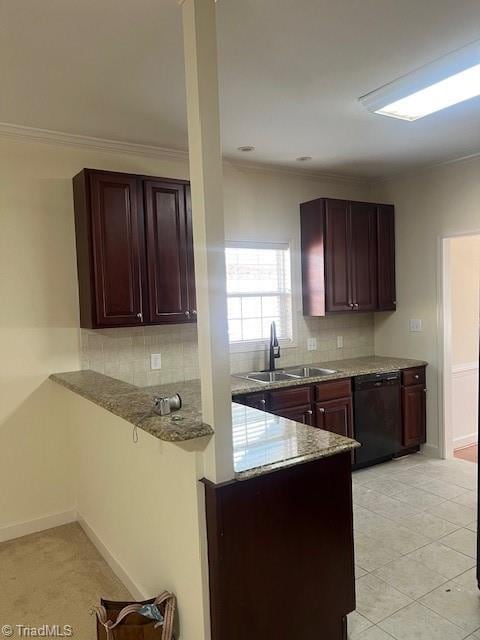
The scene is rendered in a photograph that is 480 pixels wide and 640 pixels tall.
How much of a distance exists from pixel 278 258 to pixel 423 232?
143 cm

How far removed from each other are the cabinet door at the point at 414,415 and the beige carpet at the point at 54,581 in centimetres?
290

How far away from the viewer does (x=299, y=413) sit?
12.3ft

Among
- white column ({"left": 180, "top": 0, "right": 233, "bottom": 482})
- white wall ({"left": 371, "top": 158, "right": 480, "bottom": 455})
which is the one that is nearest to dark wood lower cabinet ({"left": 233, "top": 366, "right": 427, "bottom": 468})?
white wall ({"left": 371, "top": 158, "right": 480, "bottom": 455})

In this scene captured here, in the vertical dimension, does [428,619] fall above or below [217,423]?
below

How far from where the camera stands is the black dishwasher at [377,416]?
4105 mm

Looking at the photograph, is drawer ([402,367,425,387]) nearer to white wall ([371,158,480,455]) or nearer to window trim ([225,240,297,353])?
white wall ([371,158,480,455])

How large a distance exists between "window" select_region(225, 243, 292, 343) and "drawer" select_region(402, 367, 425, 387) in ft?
3.74

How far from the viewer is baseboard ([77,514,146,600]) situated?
2.38 metres

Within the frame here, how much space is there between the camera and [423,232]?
4488 millimetres

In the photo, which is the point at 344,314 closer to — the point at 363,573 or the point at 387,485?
the point at 387,485

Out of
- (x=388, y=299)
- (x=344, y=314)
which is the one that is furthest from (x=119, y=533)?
(x=388, y=299)

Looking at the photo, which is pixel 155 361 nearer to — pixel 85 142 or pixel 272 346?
pixel 272 346

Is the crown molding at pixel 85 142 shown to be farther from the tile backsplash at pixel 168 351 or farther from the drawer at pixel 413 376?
the drawer at pixel 413 376

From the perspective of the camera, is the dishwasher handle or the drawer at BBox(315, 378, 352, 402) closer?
the drawer at BBox(315, 378, 352, 402)
